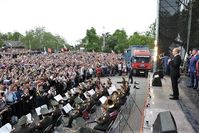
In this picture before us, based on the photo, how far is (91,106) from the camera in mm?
15938

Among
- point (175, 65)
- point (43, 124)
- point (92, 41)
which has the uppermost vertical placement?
point (92, 41)

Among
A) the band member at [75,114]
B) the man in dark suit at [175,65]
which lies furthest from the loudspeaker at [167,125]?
the band member at [75,114]

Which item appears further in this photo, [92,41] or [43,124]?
[92,41]

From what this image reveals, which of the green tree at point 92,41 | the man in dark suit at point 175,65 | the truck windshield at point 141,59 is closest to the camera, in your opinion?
the man in dark suit at point 175,65

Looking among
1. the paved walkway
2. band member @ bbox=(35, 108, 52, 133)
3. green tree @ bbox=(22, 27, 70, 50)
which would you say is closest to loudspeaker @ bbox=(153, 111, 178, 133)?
the paved walkway

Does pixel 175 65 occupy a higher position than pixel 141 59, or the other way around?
pixel 175 65

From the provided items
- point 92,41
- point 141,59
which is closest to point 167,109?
point 141,59

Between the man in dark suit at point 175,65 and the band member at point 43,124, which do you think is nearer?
the band member at point 43,124

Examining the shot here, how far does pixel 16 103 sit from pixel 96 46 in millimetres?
80590

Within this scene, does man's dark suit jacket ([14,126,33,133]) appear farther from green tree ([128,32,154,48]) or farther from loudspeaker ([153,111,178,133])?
green tree ([128,32,154,48])

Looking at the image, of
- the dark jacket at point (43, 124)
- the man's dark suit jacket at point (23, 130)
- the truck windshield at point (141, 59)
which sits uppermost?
the truck windshield at point (141, 59)

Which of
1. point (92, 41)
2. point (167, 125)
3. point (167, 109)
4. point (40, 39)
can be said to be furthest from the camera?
point (40, 39)

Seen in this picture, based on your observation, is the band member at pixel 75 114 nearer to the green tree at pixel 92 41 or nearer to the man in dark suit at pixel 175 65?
the man in dark suit at pixel 175 65

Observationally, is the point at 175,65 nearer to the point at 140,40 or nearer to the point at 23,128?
the point at 23,128
